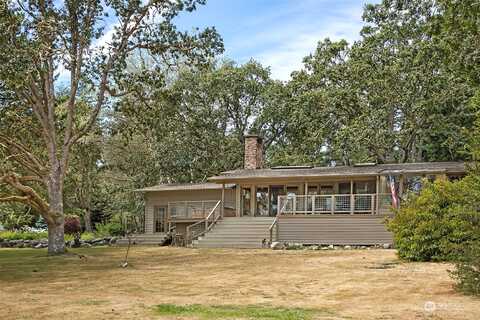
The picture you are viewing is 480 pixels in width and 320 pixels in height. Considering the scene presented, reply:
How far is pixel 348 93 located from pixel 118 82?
586 inches

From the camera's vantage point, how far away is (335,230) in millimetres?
25297

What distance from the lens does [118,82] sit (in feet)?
74.0

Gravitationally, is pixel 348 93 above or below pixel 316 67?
below

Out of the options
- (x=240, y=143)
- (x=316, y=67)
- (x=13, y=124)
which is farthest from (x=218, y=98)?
(x=13, y=124)

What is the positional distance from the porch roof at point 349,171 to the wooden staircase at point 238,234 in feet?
7.46

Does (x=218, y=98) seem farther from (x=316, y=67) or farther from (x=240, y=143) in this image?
(x=316, y=67)

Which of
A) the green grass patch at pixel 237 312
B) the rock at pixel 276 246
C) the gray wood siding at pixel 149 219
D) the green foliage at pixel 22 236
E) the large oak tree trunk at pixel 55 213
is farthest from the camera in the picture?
the green foliage at pixel 22 236

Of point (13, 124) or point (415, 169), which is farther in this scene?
point (415, 169)

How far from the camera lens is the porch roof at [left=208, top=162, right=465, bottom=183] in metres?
25.8

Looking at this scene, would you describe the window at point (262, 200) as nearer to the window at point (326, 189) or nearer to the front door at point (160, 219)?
the window at point (326, 189)

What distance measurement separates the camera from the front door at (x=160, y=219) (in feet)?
112

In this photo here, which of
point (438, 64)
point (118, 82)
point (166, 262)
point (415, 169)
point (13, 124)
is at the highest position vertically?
point (438, 64)

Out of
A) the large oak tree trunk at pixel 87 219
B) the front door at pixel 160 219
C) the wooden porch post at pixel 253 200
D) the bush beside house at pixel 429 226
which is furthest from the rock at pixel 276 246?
the large oak tree trunk at pixel 87 219

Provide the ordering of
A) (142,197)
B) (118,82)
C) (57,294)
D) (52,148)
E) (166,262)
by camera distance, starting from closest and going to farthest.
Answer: (57,294) < (166,262) < (52,148) < (118,82) < (142,197)
